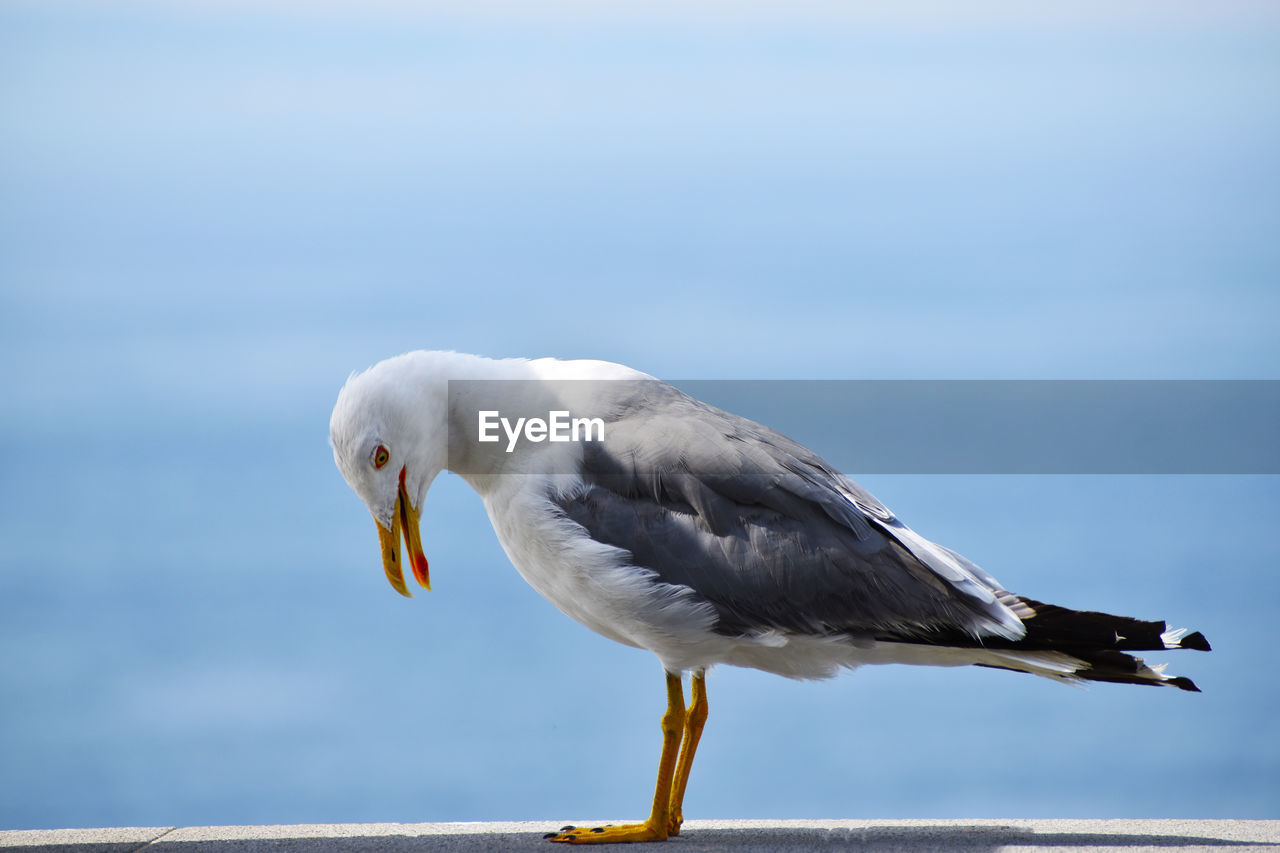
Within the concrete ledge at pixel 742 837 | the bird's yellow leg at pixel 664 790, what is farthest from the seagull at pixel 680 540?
the concrete ledge at pixel 742 837

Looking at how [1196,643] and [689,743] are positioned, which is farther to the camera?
[689,743]

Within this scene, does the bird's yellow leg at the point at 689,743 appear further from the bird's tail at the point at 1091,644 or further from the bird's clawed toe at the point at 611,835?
the bird's tail at the point at 1091,644

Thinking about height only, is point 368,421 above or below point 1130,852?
above

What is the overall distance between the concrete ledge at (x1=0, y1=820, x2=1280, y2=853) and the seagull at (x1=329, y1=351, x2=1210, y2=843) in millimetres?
152

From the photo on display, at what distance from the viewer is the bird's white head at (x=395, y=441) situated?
262 cm

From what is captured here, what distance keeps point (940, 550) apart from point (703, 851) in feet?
2.59

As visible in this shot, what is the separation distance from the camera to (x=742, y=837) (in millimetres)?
2670

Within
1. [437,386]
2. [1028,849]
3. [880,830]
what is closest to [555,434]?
[437,386]

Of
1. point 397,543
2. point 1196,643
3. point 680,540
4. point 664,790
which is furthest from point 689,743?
point 1196,643

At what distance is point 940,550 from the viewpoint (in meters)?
2.64

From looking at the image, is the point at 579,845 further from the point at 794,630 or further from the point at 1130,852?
the point at 1130,852

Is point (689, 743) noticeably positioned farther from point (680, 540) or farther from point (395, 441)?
point (395, 441)

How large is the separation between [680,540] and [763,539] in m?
0.17

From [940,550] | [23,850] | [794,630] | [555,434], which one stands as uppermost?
[555,434]
